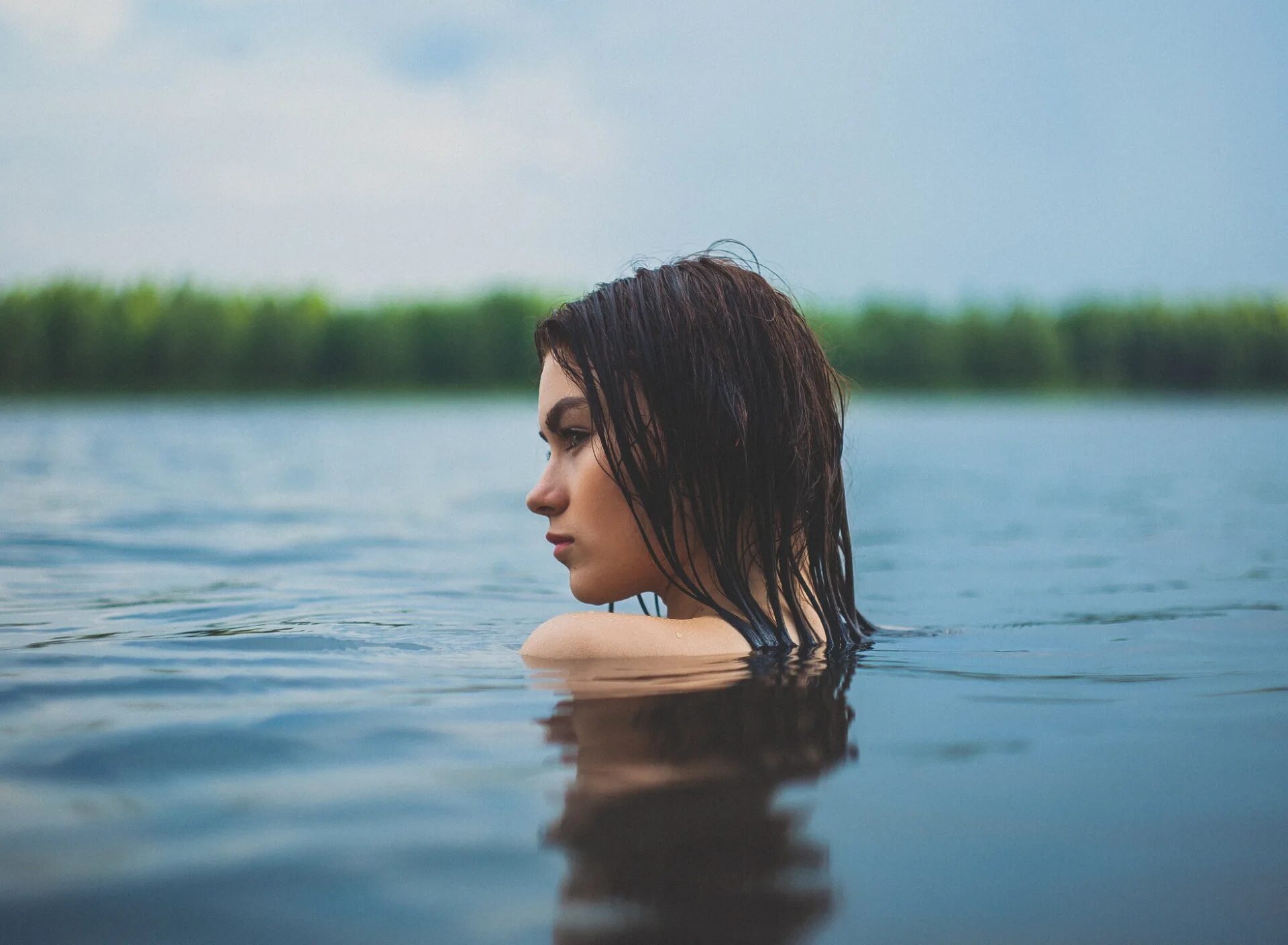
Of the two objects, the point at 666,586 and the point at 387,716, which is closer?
the point at 387,716

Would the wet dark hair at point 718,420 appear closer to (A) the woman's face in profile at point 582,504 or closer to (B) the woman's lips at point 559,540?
(A) the woman's face in profile at point 582,504

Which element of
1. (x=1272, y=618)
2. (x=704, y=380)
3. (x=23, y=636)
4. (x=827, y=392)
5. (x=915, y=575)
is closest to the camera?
(x=704, y=380)

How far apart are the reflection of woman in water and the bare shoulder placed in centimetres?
19

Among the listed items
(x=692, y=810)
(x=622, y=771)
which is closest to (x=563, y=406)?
(x=622, y=771)

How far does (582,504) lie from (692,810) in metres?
1.35

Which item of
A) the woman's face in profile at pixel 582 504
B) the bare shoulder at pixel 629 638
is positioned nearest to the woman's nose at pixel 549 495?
the woman's face in profile at pixel 582 504

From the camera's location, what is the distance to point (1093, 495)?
1074 cm

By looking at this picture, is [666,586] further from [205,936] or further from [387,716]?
[205,936]

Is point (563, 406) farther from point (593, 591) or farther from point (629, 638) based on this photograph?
point (629, 638)

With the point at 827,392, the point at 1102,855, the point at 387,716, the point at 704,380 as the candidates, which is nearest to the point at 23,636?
the point at 387,716

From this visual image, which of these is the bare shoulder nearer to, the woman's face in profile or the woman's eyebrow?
the woman's face in profile

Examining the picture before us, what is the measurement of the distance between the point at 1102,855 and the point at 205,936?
1.14 metres

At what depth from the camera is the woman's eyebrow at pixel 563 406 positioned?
3049mm

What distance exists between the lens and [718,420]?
9.86 feet
